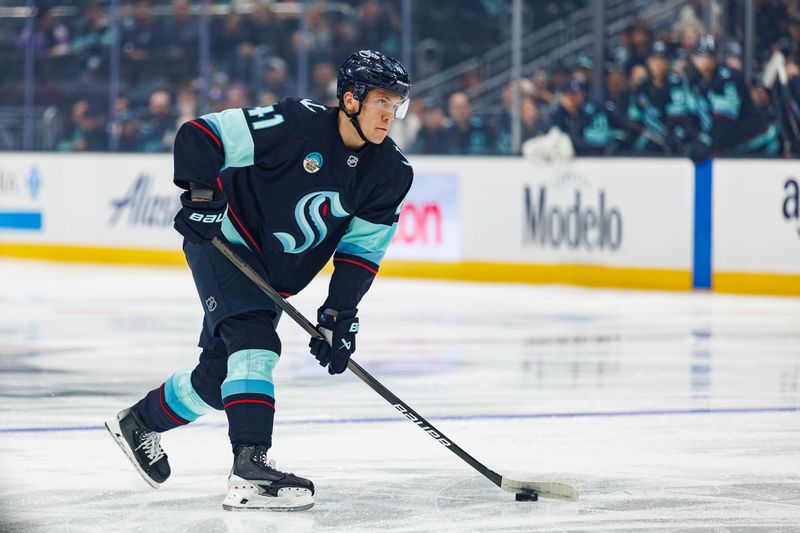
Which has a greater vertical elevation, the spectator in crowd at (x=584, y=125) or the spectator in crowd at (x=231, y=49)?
the spectator in crowd at (x=231, y=49)

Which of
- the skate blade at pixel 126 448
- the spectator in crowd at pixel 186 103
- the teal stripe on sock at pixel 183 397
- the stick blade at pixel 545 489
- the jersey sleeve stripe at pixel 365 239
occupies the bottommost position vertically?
the stick blade at pixel 545 489

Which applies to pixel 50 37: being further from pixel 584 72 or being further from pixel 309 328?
pixel 309 328

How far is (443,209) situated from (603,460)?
7210 mm

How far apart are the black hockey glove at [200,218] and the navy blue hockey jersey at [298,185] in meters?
0.05

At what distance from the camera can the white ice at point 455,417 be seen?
12.3 ft

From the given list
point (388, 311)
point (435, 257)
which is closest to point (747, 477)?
point (388, 311)

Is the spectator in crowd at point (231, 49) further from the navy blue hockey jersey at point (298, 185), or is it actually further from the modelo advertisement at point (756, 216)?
the navy blue hockey jersey at point (298, 185)

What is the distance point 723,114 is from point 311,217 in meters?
6.93

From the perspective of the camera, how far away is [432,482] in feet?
13.6

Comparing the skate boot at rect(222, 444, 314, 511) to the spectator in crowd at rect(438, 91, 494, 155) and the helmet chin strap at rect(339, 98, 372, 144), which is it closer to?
the helmet chin strap at rect(339, 98, 372, 144)

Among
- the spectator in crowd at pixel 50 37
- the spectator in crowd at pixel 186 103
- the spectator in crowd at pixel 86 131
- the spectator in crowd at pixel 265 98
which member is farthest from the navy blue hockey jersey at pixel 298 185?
the spectator in crowd at pixel 50 37

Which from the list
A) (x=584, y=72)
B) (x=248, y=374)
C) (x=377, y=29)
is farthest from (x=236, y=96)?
(x=248, y=374)

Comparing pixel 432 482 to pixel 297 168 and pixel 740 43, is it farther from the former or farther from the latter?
pixel 740 43

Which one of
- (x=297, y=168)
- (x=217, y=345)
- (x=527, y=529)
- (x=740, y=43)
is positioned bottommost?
(x=527, y=529)
